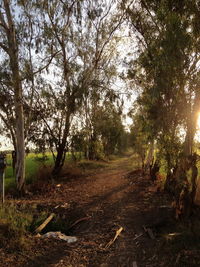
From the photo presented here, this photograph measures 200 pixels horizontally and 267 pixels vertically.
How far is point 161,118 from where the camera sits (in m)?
10.4

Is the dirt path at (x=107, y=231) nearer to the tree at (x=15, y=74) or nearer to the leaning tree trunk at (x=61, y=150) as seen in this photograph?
the tree at (x=15, y=74)

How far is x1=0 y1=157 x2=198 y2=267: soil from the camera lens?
5082 mm

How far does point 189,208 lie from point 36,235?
3945mm

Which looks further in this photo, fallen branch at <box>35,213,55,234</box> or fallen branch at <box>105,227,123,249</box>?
fallen branch at <box>35,213,55,234</box>

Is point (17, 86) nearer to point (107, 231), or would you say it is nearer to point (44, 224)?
point (44, 224)

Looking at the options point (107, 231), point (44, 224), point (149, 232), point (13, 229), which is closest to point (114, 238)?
point (107, 231)

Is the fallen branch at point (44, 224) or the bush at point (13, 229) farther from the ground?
the bush at point (13, 229)

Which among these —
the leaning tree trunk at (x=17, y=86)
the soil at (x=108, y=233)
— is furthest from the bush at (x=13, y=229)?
the leaning tree trunk at (x=17, y=86)

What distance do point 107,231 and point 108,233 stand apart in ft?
0.51

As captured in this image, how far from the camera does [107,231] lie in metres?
6.83

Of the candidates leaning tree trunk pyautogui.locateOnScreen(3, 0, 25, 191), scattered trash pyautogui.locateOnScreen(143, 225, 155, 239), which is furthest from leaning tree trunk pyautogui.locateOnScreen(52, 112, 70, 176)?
scattered trash pyautogui.locateOnScreen(143, 225, 155, 239)

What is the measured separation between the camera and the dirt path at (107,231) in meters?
5.16

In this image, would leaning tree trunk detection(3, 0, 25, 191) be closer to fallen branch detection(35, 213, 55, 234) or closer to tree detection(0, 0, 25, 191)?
tree detection(0, 0, 25, 191)

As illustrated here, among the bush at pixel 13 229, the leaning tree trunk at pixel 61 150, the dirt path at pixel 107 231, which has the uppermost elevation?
the leaning tree trunk at pixel 61 150
